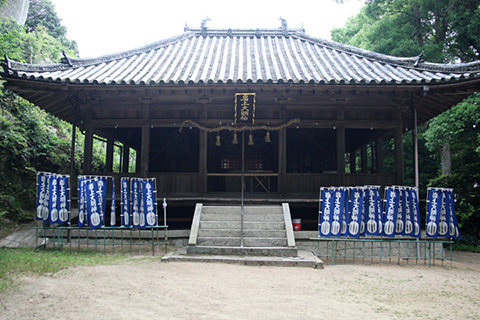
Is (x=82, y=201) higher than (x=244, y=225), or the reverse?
(x=82, y=201)

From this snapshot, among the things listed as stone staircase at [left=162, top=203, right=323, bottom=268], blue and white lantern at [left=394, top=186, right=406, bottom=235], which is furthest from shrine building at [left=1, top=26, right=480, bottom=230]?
blue and white lantern at [left=394, top=186, right=406, bottom=235]

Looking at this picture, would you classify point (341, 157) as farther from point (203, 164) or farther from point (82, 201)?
point (82, 201)

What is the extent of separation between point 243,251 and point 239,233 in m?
0.98

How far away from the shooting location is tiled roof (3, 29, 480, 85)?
34.1 feet

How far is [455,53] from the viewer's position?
19484mm

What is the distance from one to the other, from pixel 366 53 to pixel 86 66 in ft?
36.5

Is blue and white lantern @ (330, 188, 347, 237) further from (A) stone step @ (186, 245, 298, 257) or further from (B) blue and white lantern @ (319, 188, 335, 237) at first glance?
(A) stone step @ (186, 245, 298, 257)

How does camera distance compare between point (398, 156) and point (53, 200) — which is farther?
point (398, 156)

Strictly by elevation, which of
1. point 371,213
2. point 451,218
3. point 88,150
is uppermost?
point 88,150

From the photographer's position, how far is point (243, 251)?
→ 28.1ft

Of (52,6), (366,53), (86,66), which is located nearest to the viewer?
(86,66)

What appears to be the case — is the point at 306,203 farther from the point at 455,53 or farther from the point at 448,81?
the point at 455,53

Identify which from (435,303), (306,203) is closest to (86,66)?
(306,203)

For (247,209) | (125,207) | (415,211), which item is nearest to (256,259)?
(247,209)
